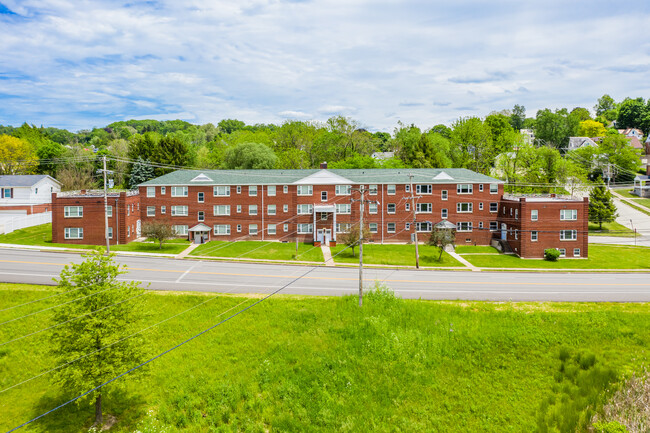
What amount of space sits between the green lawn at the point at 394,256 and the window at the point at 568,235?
1354cm

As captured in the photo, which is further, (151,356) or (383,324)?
(383,324)

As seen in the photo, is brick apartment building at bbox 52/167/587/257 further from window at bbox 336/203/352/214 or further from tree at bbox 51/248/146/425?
tree at bbox 51/248/146/425

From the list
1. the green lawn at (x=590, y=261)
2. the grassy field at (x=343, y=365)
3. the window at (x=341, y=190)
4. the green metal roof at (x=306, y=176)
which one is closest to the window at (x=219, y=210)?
the green metal roof at (x=306, y=176)

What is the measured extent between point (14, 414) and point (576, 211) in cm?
5378

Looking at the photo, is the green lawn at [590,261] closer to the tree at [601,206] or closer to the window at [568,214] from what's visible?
the window at [568,214]

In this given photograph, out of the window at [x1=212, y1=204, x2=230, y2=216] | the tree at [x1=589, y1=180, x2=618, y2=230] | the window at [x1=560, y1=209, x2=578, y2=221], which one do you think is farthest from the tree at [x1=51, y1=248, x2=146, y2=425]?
the tree at [x1=589, y1=180, x2=618, y2=230]

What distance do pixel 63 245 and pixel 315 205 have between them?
29.0 metres

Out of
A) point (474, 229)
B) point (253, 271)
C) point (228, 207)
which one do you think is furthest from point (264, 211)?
point (474, 229)

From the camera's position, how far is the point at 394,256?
47250 mm

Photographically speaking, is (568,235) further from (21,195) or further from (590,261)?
(21,195)

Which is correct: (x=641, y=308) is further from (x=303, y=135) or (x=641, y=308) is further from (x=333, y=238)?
(x=303, y=135)

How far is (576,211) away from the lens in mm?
49656

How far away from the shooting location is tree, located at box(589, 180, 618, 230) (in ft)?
213

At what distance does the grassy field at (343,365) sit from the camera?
19266 millimetres
